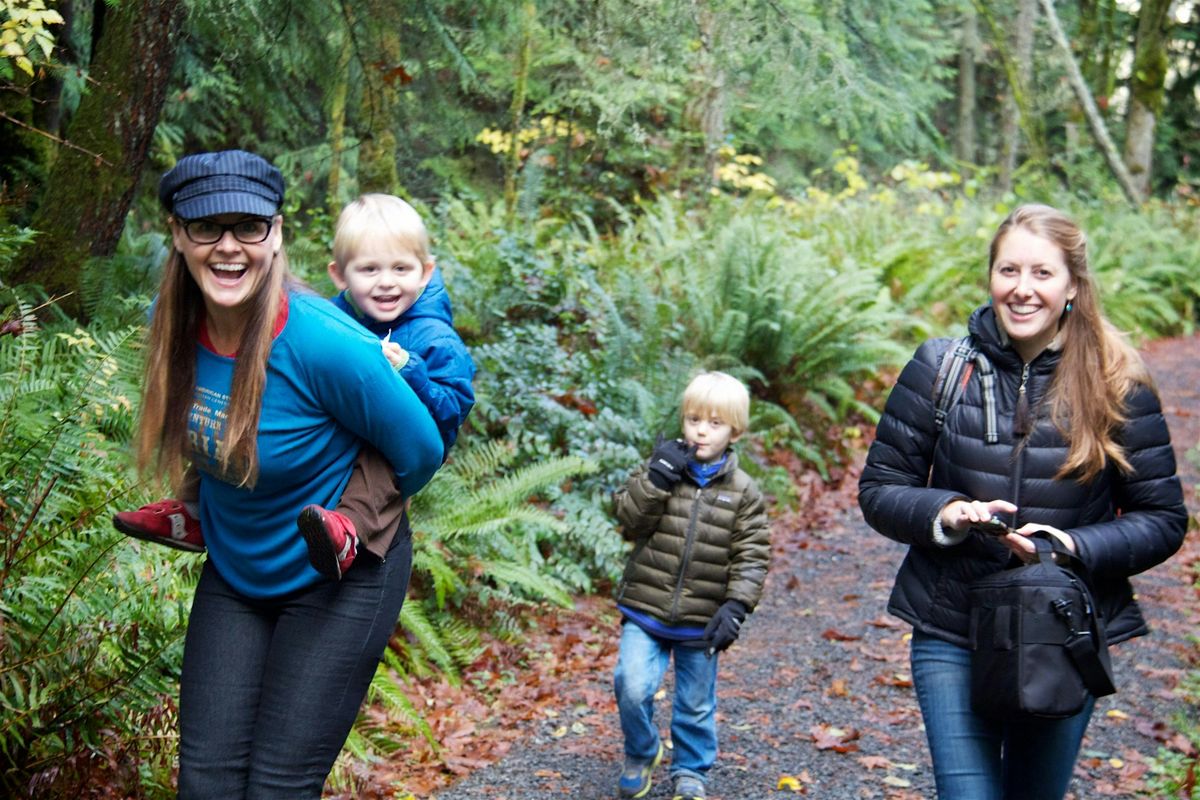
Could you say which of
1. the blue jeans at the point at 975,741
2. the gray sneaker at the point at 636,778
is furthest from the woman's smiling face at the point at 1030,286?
the gray sneaker at the point at 636,778

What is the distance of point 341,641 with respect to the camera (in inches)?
105

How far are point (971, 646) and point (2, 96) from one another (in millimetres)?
5785

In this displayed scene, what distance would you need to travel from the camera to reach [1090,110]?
19359 millimetres

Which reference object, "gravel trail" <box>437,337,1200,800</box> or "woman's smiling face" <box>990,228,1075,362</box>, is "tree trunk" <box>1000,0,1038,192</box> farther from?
"woman's smiling face" <box>990,228,1075,362</box>

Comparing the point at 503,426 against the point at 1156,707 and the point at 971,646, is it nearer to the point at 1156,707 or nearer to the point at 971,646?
the point at 1156,707

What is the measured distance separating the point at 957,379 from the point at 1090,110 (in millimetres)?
18571

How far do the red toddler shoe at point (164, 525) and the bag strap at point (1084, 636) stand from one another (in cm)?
216

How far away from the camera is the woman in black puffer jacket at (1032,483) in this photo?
9.62 ft

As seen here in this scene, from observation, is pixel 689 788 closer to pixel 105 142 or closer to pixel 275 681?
pixel 275 681

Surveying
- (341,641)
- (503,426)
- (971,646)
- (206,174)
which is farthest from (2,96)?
(971,646)

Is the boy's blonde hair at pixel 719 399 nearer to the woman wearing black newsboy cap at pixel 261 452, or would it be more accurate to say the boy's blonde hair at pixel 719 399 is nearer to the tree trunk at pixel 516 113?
the woman wearing black newsboy cap at pixel 261 452

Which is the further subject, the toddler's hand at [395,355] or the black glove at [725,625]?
the black glove at [725,625]

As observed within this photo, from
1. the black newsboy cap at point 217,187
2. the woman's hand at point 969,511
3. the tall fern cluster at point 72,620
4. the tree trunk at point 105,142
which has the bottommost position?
the tall fern cluster at point 72,620

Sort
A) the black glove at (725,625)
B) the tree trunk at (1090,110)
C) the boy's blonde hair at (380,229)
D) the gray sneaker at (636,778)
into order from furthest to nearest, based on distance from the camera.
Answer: the tree trunk at (1090,110)
the gray sneaker at (636,778)
the black glove at (725,625)
the boy's blonde hair at (380,229)
